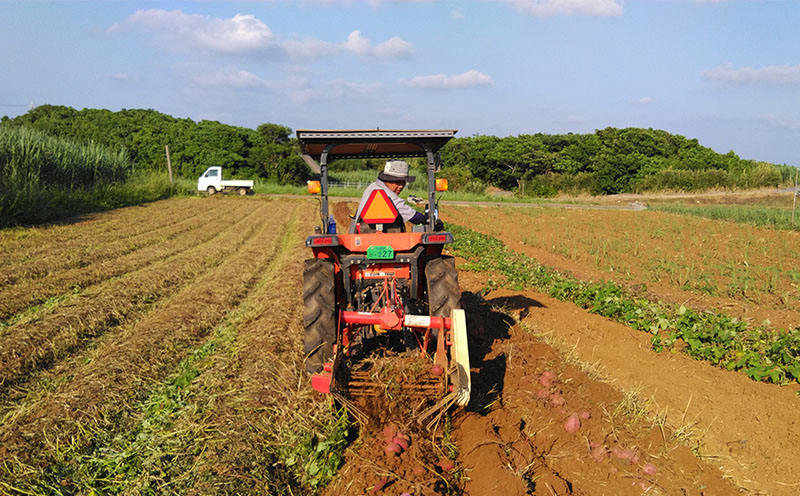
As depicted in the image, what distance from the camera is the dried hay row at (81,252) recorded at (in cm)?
916

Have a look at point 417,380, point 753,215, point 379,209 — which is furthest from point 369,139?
point 753,215

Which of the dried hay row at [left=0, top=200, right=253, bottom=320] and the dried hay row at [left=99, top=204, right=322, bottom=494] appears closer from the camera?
the dried hay row at [left=99, top=204, right=322, bottom=494]

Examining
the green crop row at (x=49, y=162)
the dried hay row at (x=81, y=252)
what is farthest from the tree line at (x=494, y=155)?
the dried hay row at (x=81, y=252)

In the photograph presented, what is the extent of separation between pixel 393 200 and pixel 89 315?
4147mm

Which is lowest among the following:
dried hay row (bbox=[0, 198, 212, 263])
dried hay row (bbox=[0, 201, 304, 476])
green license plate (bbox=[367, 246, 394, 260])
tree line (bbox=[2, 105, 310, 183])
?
dried hay row (bbox=[0, 201, 304, 476])

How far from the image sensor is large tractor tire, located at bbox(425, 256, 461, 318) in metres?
4.84

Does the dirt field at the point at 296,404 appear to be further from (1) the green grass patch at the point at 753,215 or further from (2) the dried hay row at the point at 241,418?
(1) the green grass patch at the point at 753,215

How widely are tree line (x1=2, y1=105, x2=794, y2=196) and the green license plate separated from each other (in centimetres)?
3904

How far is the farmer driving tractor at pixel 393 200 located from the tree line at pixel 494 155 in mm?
38513

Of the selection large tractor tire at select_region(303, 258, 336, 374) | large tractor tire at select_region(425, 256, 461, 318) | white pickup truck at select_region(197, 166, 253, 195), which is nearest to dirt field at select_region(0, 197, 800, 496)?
large tractor tire at select_region(303, 258, 336, 374)

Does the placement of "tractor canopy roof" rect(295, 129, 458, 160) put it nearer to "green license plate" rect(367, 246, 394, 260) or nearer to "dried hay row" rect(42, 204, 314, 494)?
"green license plate" rect(367, 246, 394, 260)

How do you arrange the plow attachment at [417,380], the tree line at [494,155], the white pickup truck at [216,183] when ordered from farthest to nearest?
the tree line at [494,155], the white pickup truck at [216,183], the plow attachment at [417,380]

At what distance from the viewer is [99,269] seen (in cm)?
979

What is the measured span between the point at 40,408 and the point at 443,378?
3.10m
